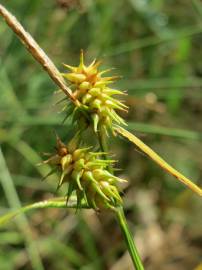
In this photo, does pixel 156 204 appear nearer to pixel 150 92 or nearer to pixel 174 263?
pixel 174 263

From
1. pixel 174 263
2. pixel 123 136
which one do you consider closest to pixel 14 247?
pixel 174 263

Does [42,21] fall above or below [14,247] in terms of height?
above

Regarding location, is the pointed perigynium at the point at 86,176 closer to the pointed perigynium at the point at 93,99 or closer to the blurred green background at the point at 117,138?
the pointed perigynium at the point at 93,99

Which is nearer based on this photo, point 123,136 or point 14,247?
point 123,136

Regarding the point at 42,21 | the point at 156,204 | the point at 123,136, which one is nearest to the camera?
the point at 123,136

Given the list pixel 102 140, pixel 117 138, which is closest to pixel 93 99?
pixel 102 140

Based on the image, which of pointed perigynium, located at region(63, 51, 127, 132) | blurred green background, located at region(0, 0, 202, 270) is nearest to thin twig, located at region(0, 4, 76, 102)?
pointed perigynium, located at region(63, 51, 127, 132)
